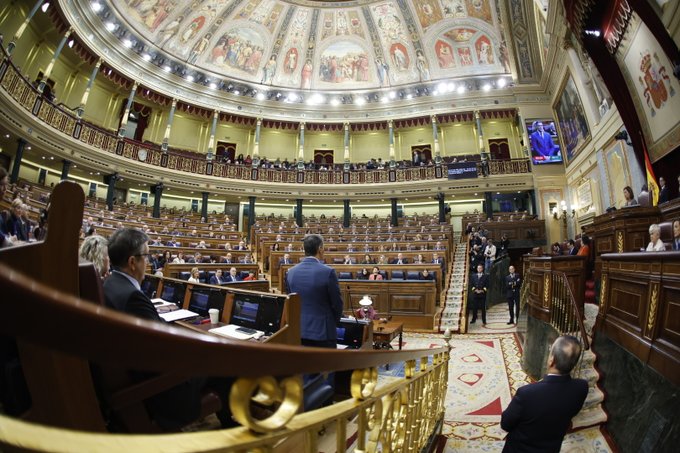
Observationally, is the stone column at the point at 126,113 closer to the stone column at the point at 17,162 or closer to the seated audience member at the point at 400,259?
the stone column at the point at 17,162

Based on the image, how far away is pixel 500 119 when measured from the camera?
64.8 ft

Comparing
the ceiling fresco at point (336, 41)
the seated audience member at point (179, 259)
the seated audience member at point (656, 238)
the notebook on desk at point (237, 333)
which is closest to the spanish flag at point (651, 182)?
the seated audience member at point (656, 238)

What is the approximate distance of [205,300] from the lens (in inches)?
138

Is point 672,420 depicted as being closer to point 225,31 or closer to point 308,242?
point 308,242

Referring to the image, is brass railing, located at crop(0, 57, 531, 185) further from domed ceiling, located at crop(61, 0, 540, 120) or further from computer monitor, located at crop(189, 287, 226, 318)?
computer monitor, located at crop(189, 287, 226, 318)

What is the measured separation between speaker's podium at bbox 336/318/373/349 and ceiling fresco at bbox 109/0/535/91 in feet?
56.0

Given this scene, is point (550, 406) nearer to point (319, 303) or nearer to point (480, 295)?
point (319, 303)

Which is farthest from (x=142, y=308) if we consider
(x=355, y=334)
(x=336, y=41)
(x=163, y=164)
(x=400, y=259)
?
(x=336, y=41)

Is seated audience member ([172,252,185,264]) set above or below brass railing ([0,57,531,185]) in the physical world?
below

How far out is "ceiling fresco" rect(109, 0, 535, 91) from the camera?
17031mm

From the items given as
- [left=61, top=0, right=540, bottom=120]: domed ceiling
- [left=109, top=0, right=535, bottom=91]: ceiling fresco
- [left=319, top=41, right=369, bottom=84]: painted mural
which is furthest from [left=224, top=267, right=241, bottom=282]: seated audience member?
[left=319, top=41, right=369, bottom=84]: painted mural

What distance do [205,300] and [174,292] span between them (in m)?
0.75

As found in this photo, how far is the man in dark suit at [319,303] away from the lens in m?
2.68

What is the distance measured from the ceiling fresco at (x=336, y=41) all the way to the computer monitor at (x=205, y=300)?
17251 mm
